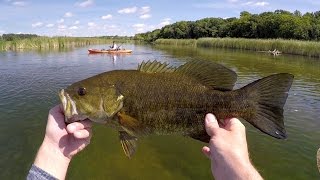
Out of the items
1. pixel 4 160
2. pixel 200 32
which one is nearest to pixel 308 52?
pixel 4 160

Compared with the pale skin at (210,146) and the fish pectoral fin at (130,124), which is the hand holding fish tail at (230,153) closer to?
the pale skin at (210,146)

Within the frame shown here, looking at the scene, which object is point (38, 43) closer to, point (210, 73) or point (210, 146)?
point (210, 73)

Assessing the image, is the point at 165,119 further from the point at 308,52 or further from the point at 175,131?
the point at 308,52

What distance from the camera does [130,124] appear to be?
8.91 ft

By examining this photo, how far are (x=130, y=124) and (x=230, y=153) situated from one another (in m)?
0.78

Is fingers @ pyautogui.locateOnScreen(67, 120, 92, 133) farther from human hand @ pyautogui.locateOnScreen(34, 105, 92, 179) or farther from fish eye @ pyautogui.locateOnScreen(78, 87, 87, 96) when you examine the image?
fish eye @ pyautogui.locateOnScreen(78, 87, 87, 96)

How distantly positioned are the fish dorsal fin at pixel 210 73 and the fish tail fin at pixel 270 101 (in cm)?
15

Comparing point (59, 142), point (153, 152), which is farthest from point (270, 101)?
point (153, 152)

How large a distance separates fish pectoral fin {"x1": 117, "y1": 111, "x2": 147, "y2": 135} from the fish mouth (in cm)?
27

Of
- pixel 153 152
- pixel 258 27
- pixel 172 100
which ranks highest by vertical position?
pixel 258 27

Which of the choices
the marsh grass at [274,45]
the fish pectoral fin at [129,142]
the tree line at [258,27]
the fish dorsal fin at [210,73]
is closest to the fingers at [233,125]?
the fish dorsal fin at [210,73]

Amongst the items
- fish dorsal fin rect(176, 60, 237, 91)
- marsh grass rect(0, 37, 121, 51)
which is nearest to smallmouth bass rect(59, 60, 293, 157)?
fish dorsal fin rect(176, 60, 237, 91)

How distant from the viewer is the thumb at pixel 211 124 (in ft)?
8.27

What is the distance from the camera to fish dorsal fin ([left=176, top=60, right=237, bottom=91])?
9.25ft
